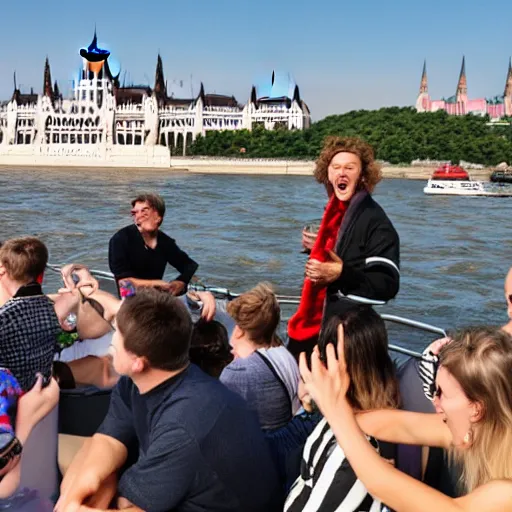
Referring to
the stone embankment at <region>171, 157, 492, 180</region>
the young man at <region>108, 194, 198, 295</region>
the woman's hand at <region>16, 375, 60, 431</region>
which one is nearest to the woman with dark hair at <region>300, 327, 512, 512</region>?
the woman's hand at <region>16, 375, 60, 431</region>

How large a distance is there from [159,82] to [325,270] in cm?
7545

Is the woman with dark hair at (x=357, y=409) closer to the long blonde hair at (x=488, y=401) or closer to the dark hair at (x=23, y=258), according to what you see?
the long blonde hair at (x=488, y=401)

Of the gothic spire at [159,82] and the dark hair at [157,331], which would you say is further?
the gothic spire at [159,82]

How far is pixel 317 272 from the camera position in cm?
201

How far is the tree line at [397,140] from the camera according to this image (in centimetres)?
5844

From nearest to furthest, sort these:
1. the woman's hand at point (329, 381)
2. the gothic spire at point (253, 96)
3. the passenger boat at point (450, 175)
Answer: the woman's hand at point (329, 381) → the passenger boat at point (450, 175) → the gothic spire at point (253, 96)

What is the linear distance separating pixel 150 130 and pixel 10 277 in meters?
68.1

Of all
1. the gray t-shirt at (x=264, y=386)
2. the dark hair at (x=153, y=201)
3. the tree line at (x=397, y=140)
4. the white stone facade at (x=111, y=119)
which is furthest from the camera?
the white stone facade at (x=111, y=119)

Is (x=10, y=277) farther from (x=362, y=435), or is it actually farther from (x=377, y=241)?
(x=362, y=435)

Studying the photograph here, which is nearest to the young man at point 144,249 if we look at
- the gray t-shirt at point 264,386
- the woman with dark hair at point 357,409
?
the gray t-shirt at point 264,386

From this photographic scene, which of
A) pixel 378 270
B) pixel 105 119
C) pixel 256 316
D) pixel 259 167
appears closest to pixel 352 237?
pixel 378 270

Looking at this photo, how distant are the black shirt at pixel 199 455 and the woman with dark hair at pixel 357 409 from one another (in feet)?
Answer: 0.28

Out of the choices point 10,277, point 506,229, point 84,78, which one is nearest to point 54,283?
point 10,277

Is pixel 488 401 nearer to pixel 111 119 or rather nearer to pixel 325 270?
pixel 325 270
